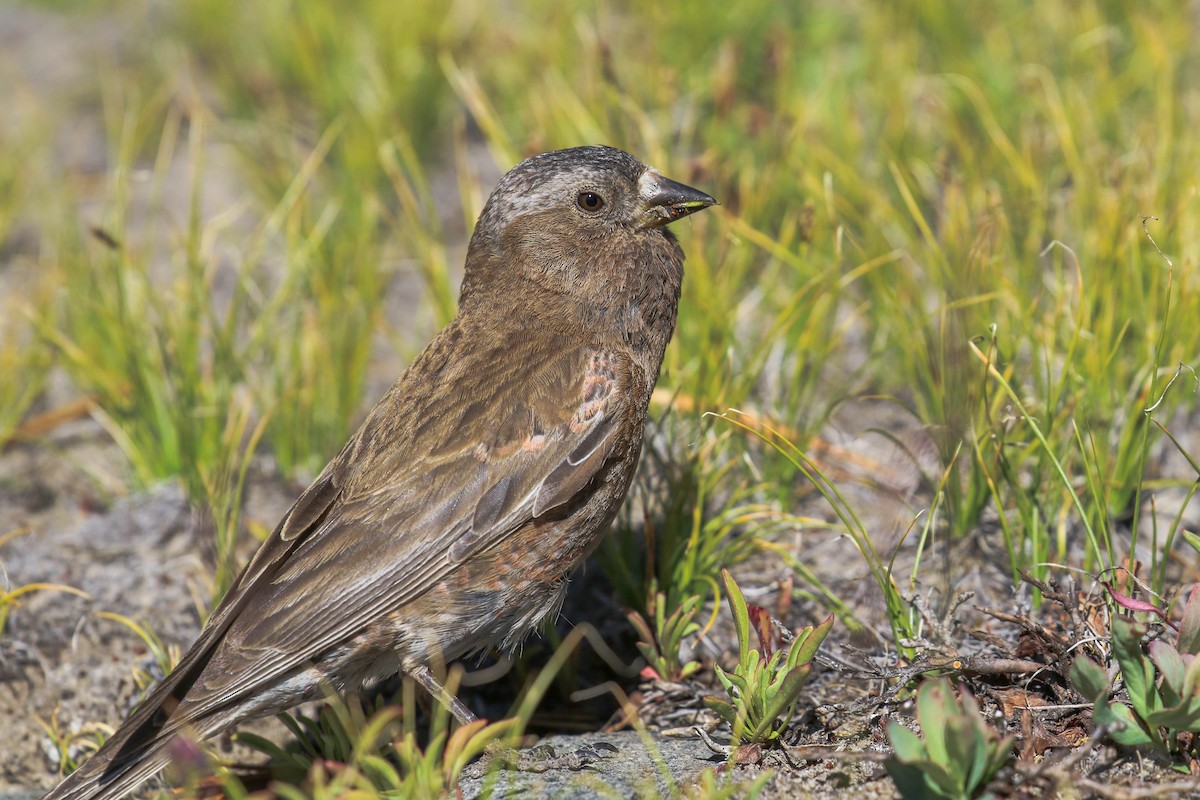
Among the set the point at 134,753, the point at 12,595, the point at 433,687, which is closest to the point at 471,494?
the point at 433,687

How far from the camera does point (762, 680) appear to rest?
284 cm

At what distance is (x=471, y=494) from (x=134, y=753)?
41.6 inches

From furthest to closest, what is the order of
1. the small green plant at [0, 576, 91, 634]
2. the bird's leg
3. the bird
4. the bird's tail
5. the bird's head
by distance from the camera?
the bird's head → the small green plant at [0, 576, 91, 634] → the bird's leg → the bird → the bird's tail

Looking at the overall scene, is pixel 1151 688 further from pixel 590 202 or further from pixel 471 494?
pixel 590 202

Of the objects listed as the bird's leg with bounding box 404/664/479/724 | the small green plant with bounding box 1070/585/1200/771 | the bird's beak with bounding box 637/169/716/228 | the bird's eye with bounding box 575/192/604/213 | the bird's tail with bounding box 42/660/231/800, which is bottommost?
the small green plant with bounding box 1070/585/1200/771

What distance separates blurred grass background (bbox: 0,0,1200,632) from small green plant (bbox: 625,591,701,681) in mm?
204

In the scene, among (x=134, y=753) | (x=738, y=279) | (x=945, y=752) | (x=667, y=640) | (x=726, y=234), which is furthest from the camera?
(x=738, y=279)

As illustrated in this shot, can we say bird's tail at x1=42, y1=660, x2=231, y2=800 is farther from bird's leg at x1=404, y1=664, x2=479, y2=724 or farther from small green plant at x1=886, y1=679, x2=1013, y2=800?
small green plant at x1=886, y1=679, x2=1013, y2=800

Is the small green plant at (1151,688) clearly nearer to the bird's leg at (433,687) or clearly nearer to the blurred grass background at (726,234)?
the blurred grass background at (726,234)

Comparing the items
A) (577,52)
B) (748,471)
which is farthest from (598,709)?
(577,52)

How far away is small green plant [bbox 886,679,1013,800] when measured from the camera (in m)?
2.36

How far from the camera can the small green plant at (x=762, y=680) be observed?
2.81m

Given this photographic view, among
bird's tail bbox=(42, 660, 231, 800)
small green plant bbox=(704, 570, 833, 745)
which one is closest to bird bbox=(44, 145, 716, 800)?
bird's tail bbox=(42, 660, 231, 800)

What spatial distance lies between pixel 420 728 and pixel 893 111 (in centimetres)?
318
